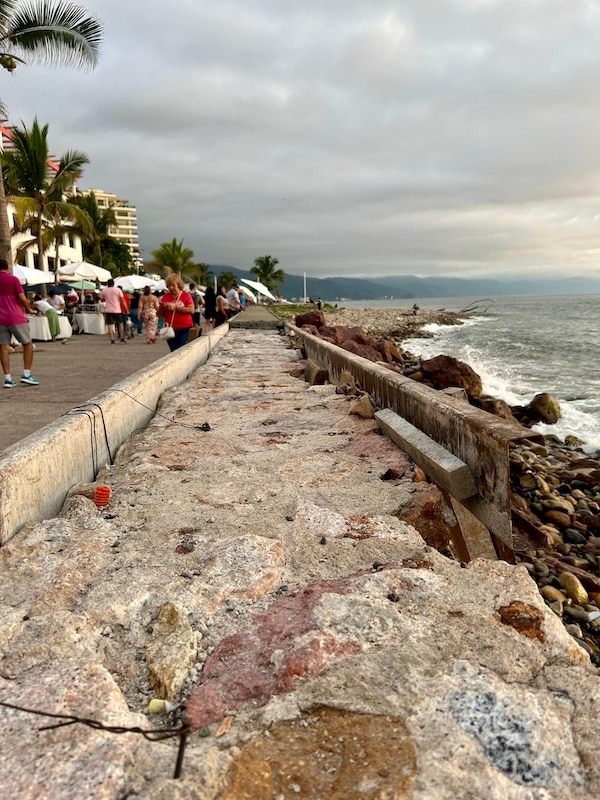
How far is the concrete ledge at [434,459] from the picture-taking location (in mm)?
3271

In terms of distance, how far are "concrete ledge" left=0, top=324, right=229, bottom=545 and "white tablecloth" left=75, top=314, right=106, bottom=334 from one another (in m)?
13.9

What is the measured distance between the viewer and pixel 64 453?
3.34 m

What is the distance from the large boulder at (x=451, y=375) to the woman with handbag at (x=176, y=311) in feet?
17.3

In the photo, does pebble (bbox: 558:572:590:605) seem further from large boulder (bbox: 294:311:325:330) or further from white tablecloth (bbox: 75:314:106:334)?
large boulder (bbox: 294:311:325:330)

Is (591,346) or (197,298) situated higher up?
(197,298)

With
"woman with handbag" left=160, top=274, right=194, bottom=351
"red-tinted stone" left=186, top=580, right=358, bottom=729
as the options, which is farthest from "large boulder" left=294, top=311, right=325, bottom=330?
"red-tinted stone" left=186, top=580, right=358, bottom=729

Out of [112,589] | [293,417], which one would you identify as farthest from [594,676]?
[293,417]

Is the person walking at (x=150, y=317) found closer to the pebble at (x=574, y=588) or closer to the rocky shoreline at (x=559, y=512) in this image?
the rocky shoreline at (x=559, y=512)

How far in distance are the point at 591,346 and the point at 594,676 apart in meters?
→ 26.6

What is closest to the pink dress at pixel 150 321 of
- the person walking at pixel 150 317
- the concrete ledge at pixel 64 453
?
the person walking at pixel 150 317

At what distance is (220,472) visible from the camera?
3801 mm

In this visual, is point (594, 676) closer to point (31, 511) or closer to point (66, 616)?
point (66, 616)

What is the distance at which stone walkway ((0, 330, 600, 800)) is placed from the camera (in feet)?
4.54

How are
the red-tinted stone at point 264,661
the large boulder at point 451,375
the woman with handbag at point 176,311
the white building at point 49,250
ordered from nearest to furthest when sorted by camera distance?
1. the red-tinted stone at point 264,661
2. the woman with handbag at point 176,311
3. the large boulder at point 451,375
4. the white building at point 49,250
